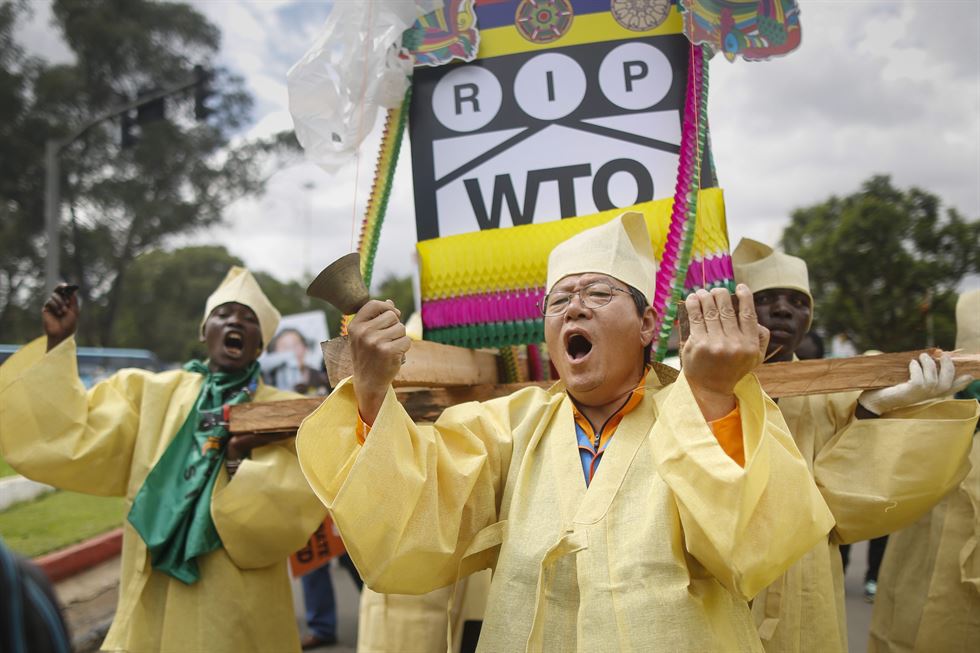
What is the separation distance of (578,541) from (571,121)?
63.2 inches

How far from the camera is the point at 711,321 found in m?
1.65

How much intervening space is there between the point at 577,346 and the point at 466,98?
4.11 ft

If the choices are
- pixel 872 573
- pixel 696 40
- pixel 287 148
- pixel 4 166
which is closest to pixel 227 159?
pixel 287 148

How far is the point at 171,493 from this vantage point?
3.12 metres

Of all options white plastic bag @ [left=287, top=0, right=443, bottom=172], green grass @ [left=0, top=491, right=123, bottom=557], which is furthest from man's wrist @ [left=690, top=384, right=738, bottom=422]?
green grass @ [left=0, top=491, right=123, bottom=557]

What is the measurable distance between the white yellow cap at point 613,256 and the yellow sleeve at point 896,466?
91 cm

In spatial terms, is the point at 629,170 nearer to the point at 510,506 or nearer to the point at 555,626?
the point at 510,506

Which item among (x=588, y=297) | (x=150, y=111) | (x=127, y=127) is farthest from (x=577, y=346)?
(x=127, y=127)

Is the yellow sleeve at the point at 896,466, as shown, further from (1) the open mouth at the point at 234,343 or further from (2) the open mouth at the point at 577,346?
(1) the open mouth at the point at 234,343

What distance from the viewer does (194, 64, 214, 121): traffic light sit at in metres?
9.79

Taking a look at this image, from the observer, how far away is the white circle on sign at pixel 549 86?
2.84 meters

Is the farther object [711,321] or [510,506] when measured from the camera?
[510,506]

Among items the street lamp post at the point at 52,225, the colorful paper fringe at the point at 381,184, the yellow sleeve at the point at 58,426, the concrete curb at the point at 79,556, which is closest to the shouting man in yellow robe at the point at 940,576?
the colorful paper fringe at the point at 381,184

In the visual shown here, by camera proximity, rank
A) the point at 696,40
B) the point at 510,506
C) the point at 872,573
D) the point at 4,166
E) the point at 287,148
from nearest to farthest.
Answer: the point at 510,506 → the point at 696,40 → the point at 872,573 → the point at 4,166 → the point at 287,148
